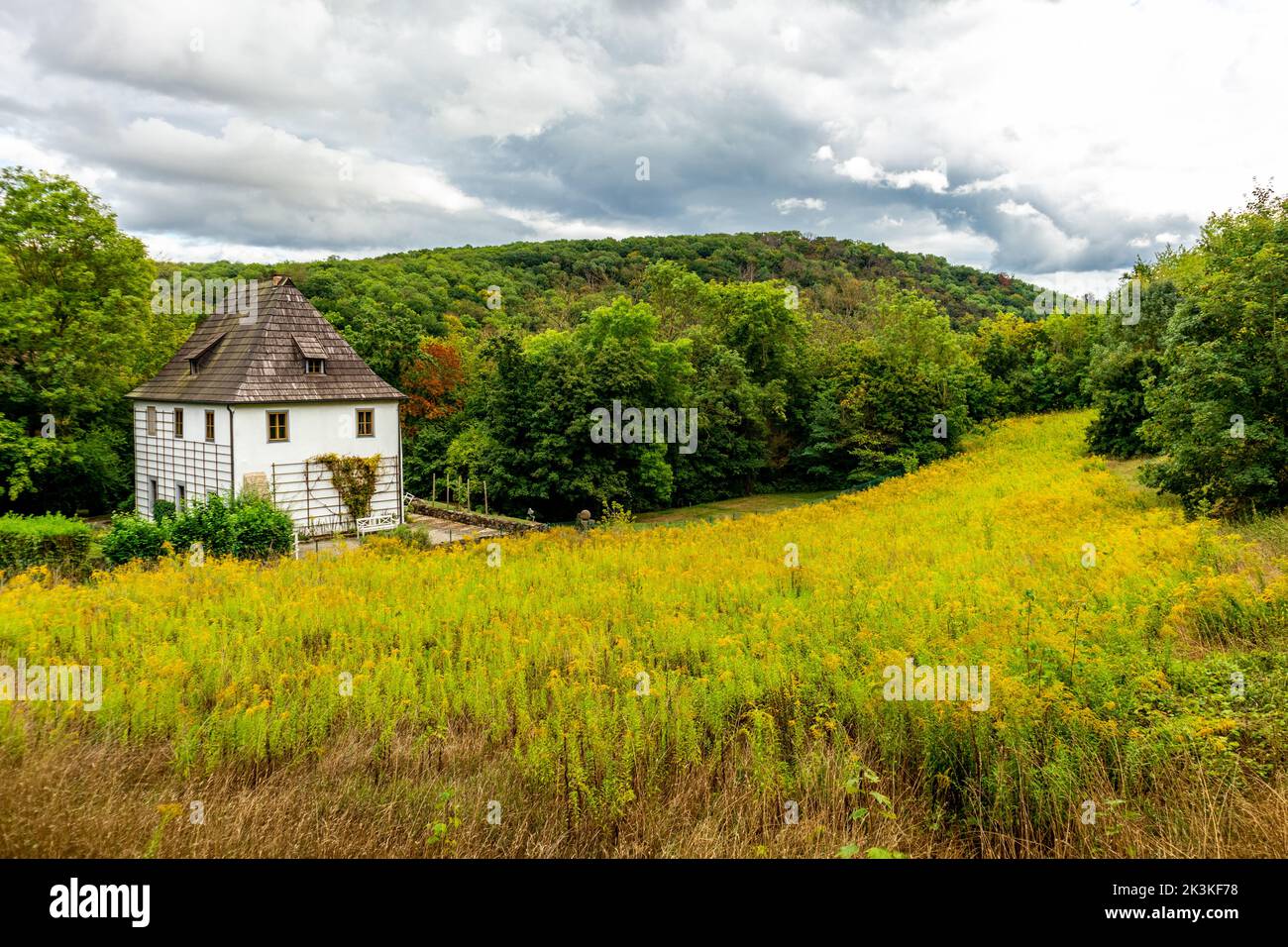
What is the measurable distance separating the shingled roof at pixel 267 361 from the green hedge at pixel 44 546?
5945 millimetres

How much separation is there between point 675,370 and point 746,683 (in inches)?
1143

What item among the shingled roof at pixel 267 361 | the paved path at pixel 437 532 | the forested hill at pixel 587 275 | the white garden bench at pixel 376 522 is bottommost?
the paved path at pixel 437 532

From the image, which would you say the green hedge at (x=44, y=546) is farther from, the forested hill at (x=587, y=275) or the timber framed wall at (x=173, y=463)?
the forested hill at (x=587, y=275)

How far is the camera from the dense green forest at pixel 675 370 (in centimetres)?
1551

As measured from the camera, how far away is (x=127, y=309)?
25906 millimetres

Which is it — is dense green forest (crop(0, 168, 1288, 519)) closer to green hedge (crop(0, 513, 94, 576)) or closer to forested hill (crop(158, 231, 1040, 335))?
forested hill (crop(158, 231, 1040, 335))

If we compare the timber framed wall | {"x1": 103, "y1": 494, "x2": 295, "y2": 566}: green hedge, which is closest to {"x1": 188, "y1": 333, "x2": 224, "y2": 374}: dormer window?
the timber framed wall

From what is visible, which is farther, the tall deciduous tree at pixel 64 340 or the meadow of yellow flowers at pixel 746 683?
the tall deciduous tree at pixel 64 340

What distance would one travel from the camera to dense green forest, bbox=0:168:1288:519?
15.5 metres

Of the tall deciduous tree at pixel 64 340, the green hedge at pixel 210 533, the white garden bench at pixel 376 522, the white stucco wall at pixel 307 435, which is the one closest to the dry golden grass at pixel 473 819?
the green hedge at pixel 210 533

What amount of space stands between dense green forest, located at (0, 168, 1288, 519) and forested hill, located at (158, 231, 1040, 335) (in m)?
0.57

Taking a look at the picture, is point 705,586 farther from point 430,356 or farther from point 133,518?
point 430,356

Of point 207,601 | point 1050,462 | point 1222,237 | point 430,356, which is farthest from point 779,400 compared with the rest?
point 207,601
